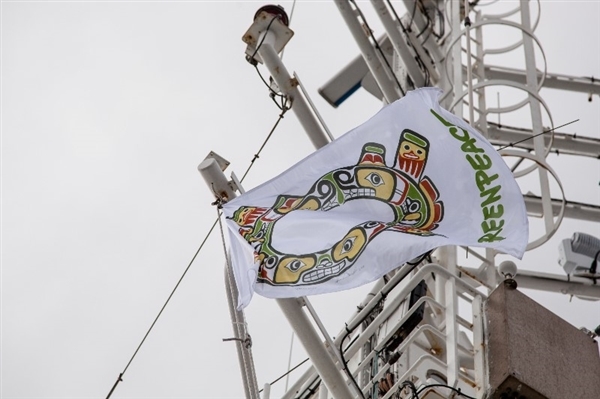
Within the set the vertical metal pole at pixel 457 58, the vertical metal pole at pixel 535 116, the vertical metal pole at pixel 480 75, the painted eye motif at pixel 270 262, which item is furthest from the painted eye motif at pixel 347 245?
the vertical metal pole at pixel 480 75

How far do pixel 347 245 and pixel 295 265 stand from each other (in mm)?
479

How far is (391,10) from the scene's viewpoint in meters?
15.7

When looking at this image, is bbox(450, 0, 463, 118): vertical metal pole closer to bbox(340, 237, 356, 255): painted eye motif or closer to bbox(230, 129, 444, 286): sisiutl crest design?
bbox(230, 129, 444, 286): sisiutl crest design

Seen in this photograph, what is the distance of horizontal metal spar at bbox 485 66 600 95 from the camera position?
2077 cm

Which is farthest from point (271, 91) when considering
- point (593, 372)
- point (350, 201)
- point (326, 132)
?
point (593, 372)

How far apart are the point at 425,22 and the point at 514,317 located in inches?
284

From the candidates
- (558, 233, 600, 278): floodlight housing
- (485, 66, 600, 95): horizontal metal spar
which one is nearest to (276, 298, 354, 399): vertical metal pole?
(558, 233, 600, 278): floodlight housing

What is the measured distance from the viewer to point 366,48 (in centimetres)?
1469

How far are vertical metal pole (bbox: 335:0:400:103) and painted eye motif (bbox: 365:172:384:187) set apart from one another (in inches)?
147

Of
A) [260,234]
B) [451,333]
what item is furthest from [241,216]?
[451,333]

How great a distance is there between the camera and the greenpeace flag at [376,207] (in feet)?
33.8

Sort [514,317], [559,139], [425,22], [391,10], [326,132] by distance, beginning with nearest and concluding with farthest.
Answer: [514,317] → [326,132] → [391,10] → [425,22] → [559,139]

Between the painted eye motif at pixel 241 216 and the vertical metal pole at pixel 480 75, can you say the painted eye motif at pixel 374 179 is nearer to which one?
the painted eye motif at pixel 241 216

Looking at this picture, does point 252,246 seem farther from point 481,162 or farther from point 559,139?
point 559,139
